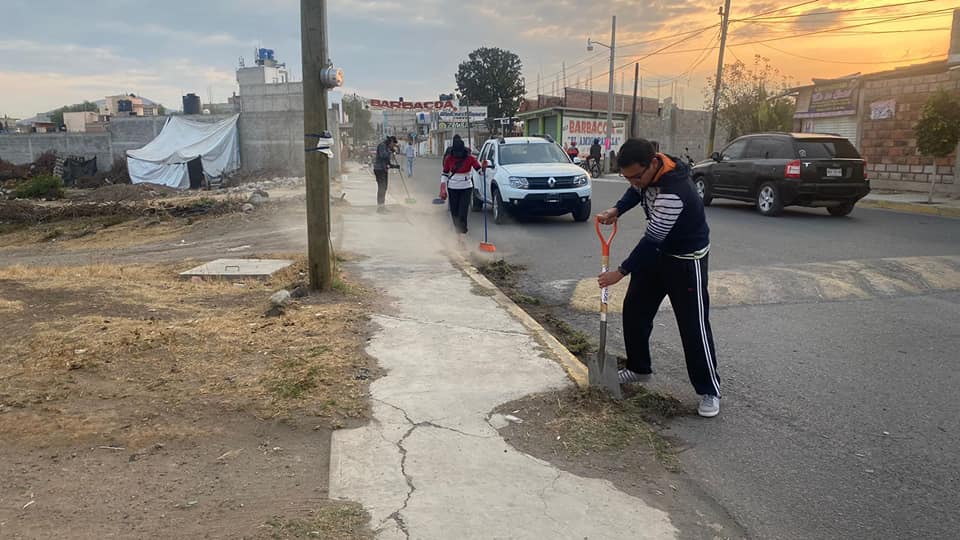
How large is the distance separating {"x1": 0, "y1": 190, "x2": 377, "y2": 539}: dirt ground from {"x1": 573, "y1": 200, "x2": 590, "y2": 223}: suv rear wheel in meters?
7.61

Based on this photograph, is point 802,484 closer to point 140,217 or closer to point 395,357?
point 395,357

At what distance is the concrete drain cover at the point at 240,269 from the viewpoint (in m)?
7.70

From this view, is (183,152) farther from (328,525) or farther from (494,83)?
(494,83)

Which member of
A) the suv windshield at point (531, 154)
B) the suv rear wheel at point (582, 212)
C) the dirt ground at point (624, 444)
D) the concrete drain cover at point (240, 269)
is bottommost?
the dirt ground at point (624, 444)

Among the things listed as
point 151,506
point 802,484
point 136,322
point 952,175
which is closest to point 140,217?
point 136,322

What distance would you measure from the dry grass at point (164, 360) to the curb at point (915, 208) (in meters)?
13.3

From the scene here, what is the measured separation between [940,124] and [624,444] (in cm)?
1513

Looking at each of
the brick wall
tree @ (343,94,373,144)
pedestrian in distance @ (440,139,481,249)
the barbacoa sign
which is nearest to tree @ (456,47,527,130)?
the barbacoa sign

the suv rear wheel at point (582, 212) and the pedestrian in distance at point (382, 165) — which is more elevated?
the pedestrian in distance at point (382, 165)

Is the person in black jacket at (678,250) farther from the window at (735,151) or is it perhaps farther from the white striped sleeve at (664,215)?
the window at (735,151)

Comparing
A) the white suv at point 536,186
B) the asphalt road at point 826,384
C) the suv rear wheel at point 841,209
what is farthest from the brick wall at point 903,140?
the white suv at point 536,186

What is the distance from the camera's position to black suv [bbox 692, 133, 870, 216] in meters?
13.3

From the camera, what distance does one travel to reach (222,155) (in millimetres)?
30516

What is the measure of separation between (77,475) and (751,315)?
5.50m
